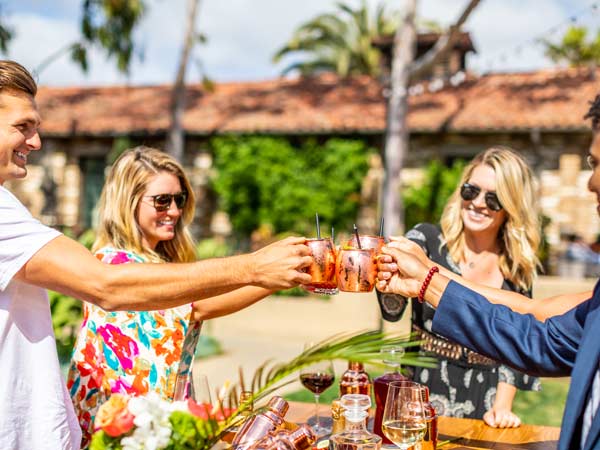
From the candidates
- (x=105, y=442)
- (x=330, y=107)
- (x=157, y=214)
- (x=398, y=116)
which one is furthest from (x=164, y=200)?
(x=330, y=107)

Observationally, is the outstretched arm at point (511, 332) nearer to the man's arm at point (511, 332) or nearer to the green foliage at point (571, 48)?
the man's arm at point (511, 332)

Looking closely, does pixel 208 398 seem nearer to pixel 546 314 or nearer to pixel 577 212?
pixel 546 314

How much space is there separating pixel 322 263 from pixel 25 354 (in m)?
0.99

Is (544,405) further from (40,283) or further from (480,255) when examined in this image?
(40,283)

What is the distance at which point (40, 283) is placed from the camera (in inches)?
71.9

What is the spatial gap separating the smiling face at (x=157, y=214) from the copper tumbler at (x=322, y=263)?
88cm

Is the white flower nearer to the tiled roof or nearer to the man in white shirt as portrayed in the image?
the man in white shirt

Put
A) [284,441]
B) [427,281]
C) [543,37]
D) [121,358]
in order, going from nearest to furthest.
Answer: [284,441] < [427,281] < [121,358] < [543,37]

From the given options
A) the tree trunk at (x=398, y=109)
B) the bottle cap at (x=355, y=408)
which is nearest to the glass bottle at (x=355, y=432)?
the bottle cap at (x=355, y=408)

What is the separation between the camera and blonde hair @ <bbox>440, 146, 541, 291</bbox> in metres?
3.31

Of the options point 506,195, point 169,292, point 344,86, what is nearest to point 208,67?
point 344,86

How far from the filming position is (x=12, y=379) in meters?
1.84

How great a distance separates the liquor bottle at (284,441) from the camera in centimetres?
178


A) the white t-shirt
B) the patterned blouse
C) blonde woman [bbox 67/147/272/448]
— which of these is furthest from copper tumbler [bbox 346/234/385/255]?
the white t-shirt
